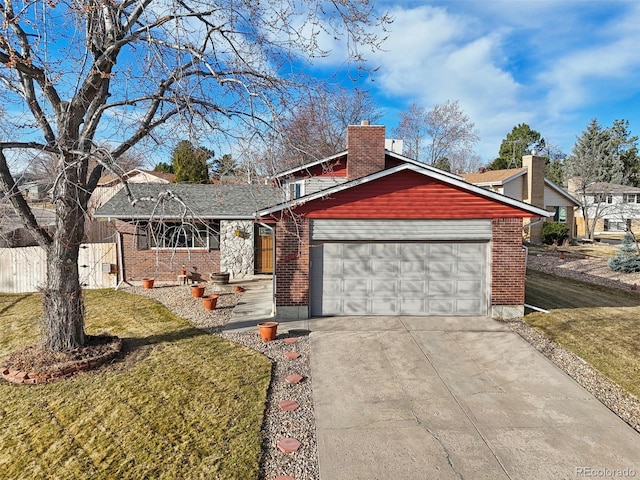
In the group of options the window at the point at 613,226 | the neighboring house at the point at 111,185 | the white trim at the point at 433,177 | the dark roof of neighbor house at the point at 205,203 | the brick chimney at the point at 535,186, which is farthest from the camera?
the window at the point at 613,226

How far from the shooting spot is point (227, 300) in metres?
12.4

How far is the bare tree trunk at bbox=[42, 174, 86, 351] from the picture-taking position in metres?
7.08

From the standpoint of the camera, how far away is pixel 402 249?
10.4 m

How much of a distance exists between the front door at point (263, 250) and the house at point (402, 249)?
245 inches

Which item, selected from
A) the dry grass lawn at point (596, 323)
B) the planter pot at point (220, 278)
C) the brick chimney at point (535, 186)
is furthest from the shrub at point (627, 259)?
the planter pot at point (220, 278)

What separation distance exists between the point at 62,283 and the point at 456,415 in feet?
23.2

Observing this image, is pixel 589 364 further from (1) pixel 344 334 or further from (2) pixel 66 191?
(2) pixel 66 191

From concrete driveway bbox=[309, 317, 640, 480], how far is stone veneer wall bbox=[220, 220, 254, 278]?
8.18 meters

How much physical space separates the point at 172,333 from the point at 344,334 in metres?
4.01

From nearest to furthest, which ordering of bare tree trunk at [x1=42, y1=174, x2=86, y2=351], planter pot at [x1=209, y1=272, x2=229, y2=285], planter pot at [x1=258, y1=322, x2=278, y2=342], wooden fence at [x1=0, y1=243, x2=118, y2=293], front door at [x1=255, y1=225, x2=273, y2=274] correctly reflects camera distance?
bare tree trunk at [x1=42, y1=174, x2=86, y2=351]
planter pot at [x1=258, y1=322, x2=278, y2=342]
planter pot at [x1=209, y1=272, x2=229, y2=285]
wooden fence at [x1=0, y1=243, x2=118, y2=293]
front door at [x1=255, y1=225, x2=273, y2=274]

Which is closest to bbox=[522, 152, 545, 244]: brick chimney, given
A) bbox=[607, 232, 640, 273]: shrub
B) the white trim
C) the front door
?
bbox=[607, 232, 640, 273]: shrub

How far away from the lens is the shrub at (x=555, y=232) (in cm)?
2570

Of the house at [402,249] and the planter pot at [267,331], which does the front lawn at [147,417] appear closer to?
the planter pot at [267,331]

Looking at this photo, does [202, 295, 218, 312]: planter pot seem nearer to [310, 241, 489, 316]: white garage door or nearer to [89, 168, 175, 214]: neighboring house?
[310, 241, 489, 316]: white garage door
